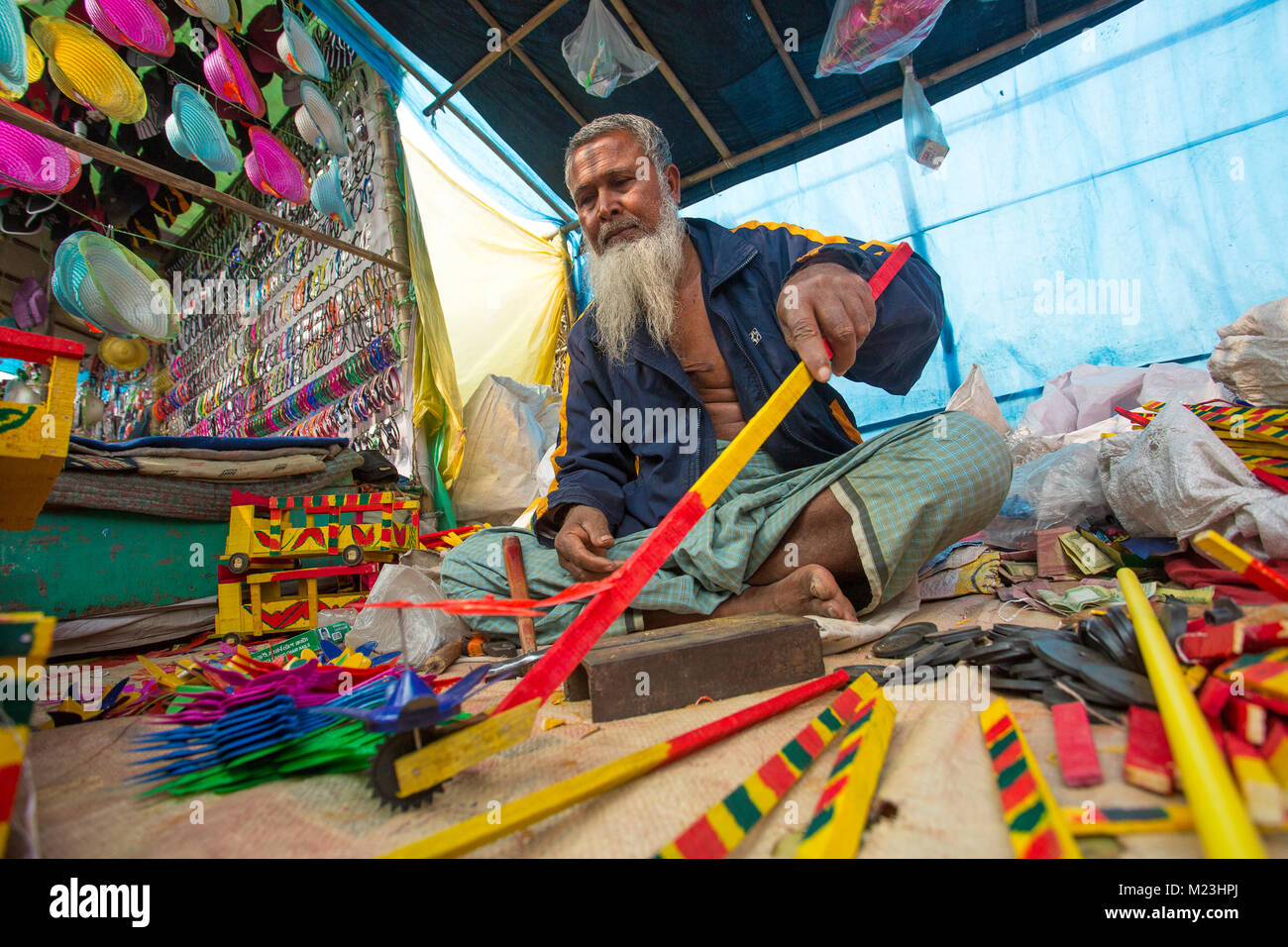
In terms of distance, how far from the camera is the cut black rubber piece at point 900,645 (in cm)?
119

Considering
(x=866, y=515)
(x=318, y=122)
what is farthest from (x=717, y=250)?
(x=318, y=122)

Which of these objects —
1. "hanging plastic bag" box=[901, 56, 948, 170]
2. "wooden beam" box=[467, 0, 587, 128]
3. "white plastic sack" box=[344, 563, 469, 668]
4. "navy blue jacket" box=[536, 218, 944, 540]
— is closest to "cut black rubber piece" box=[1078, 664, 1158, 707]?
"navy blue jacket" box=[536, 218, 944, 540]

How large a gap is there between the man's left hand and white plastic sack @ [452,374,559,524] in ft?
7.73

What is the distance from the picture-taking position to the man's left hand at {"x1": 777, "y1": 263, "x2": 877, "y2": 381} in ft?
4.43

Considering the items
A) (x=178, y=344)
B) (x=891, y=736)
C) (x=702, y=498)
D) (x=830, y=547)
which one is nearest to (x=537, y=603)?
(x=702, y=498)

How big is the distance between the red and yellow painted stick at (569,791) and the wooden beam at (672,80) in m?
3.19

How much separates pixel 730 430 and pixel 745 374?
0.18 m

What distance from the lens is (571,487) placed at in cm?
187

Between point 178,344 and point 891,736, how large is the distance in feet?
29.5

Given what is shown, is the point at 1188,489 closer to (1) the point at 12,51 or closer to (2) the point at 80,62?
(1) the point at 12,51

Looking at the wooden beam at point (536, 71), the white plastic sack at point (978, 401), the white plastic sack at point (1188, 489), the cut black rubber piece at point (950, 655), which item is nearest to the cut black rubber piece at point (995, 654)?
the cut black rubber piece at point (950, 655)

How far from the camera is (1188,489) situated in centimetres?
152

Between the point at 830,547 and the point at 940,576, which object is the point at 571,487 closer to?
the point at 830,547

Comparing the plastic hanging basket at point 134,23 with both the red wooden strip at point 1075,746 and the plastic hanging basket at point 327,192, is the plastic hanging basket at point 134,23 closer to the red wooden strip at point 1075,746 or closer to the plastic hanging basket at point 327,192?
the plastic hanging basket at point 327,192
